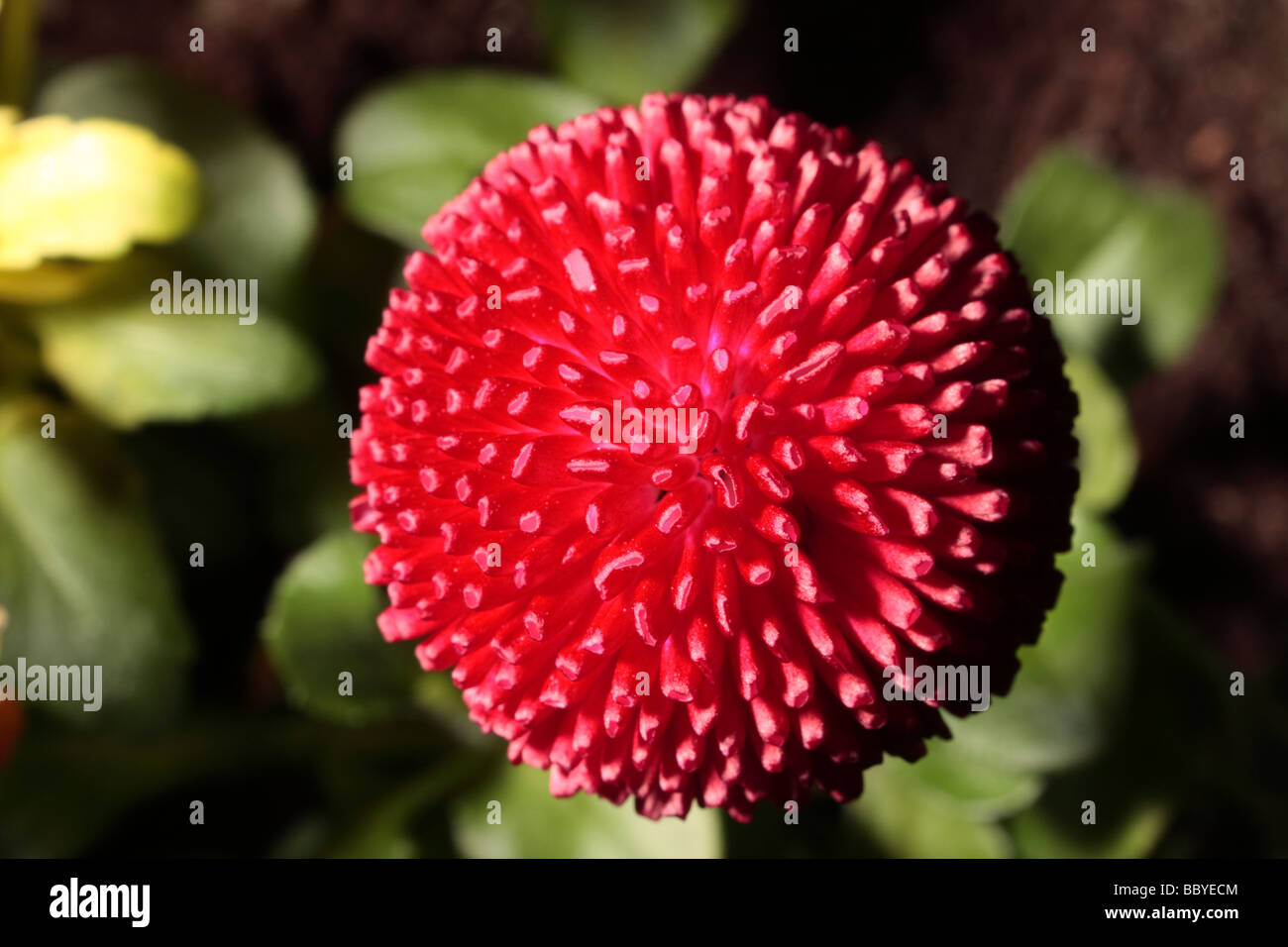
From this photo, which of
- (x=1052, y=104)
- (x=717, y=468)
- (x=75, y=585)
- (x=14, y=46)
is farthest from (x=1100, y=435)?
(x=14, y=46)

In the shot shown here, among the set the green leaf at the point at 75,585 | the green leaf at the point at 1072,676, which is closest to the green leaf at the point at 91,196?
the green leaf at the point at 75,585

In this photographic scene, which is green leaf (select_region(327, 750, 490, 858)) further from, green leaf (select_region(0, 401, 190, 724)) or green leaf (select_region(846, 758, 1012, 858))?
green leaf (select_region(846, 758, 1012, 858))

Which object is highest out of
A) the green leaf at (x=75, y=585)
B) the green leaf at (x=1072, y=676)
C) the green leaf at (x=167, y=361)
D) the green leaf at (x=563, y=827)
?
the green leaf at (x=167, y=361)

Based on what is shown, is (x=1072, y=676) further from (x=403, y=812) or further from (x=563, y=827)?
(x=403, y=812)

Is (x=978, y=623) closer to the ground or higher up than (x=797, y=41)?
closer to the ground

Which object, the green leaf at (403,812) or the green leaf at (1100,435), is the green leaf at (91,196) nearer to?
the green leaf at (403,812)
